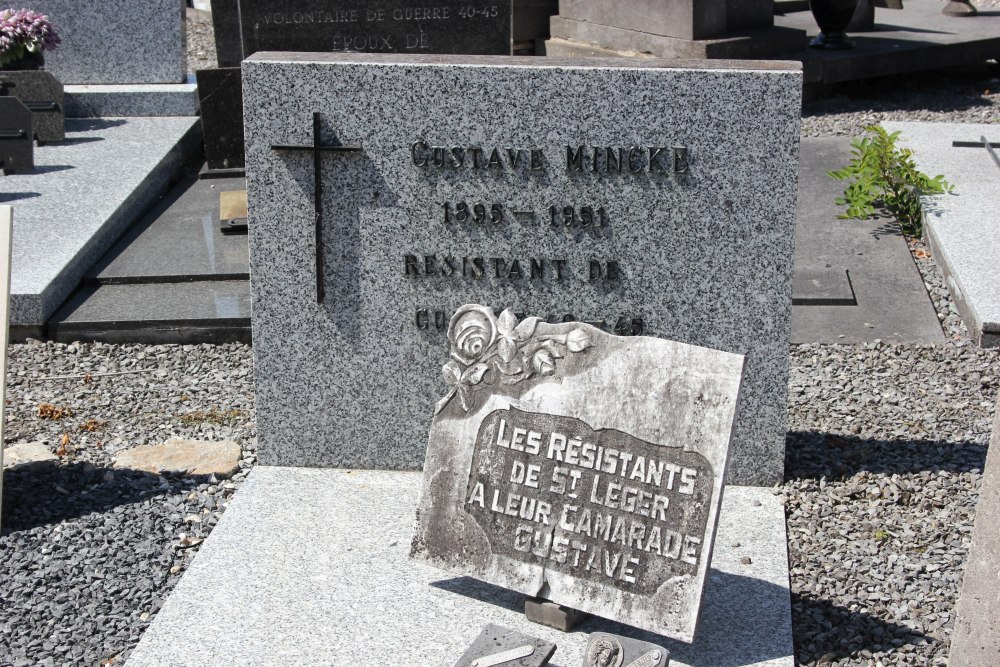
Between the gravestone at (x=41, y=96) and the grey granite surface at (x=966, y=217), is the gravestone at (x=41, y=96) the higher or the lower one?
the higher one

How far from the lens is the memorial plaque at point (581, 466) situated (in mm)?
3156

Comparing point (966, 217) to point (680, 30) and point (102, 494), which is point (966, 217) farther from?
point (102, 494)

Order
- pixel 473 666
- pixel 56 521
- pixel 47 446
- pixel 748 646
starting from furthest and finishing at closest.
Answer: pixel 47 446 → pixel 56 521 → pixel 748 646 → pixel 473 666

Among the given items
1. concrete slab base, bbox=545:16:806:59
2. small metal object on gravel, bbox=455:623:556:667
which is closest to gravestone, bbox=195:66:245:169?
concrete slab base, bbox=545:16:806:59

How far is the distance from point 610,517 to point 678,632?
14.2 inches

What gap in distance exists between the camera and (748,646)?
322cm

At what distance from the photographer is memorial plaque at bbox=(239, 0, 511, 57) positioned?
25.1 ft

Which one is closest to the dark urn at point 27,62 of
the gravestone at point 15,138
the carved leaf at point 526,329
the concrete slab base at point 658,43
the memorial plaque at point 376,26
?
the gravestone at point 15,138

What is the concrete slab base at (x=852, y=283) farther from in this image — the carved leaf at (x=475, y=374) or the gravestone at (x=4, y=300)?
the gravestone at (x=4, y=300)

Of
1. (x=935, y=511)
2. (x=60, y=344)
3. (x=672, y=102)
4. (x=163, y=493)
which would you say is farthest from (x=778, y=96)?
(x=60, y=344)

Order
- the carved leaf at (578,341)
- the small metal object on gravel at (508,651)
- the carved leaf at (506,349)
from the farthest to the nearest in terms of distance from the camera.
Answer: the carved leaf at (506,349) < the carved leaf at (578,341) < the small metal object on gravel at (508,651)

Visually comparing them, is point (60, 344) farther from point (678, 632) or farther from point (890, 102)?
point (890, 102)

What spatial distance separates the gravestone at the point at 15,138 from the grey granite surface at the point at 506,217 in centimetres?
442

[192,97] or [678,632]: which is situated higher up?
[192,97]
